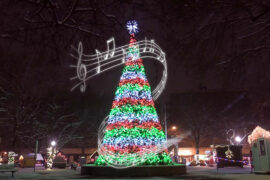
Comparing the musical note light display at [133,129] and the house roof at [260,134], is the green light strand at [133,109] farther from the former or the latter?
the house roof at [260,134]

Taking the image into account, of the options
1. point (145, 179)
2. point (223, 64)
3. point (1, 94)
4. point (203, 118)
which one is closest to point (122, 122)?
point (145, 179)

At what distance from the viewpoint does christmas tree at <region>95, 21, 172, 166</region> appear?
17234 millimetres

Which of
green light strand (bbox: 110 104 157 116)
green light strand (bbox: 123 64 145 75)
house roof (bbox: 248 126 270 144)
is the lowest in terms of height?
house roof (bbox: 248 126 270 144)

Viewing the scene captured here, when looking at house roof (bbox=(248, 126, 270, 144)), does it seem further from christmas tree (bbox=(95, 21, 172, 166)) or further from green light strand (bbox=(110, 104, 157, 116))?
green light strand (bbox=(110, 104, 157, 116))

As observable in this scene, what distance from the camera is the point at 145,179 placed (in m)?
14.6

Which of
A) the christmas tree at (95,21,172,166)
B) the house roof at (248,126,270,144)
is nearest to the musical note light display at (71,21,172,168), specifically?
the christmas tree at (95,21,172,166)

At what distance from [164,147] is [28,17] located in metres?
12.8

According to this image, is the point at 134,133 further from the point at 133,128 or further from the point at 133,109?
the point at 133,109

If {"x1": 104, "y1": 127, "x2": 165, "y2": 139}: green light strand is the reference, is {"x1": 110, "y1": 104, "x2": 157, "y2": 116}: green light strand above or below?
above

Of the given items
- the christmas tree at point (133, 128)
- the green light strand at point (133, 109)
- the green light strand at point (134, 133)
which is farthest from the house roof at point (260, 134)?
the green light strand at point (133, 109)

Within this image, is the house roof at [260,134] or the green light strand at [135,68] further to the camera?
the green light strand at [135,68]

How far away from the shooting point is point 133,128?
17.7 metres

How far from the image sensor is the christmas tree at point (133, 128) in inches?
679

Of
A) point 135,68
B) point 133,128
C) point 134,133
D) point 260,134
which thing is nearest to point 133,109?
point 133,128
